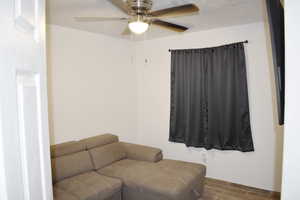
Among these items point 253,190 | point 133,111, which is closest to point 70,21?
point 133,111

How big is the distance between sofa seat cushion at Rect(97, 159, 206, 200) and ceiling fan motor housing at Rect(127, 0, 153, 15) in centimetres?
192

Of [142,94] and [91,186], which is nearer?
[91,186]

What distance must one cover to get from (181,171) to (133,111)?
198cm

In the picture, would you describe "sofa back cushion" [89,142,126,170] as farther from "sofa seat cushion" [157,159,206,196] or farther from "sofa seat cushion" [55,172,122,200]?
"sofa seat cushion" [157,159,206,196]

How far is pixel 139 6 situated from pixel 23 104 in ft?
5.10

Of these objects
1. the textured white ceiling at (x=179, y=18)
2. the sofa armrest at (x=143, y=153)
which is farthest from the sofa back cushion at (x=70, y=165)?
the textured white ceiling at (x=179, y=18)

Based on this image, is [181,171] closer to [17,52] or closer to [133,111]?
[133,111]

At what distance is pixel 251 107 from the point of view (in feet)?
10.6

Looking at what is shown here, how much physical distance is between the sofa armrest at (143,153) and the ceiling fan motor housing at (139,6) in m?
2.14

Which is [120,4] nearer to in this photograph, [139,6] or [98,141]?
[139,6]

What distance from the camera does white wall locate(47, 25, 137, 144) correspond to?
3.08 metres

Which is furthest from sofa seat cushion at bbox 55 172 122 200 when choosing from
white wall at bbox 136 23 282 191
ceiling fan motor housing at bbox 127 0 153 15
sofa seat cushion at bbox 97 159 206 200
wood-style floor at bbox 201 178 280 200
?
ceiling fan motor housing at bbox 127 0 153 15

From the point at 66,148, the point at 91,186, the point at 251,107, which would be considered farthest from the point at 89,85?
the point at 251,107

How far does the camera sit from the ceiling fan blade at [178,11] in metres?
1.87
